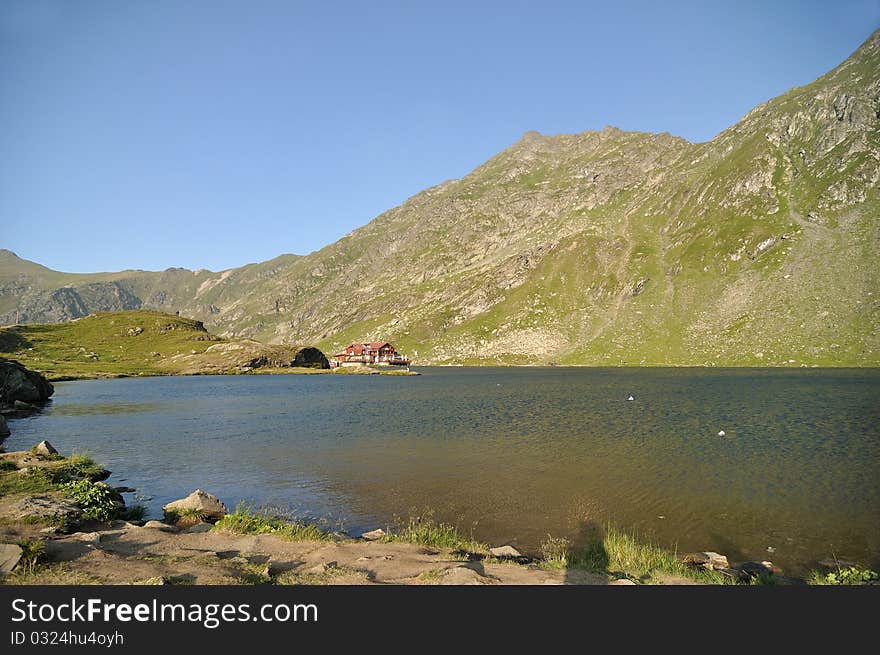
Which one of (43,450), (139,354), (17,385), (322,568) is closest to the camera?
(322,568)

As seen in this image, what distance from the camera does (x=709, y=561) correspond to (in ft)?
57.1

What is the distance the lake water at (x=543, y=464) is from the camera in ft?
71.1

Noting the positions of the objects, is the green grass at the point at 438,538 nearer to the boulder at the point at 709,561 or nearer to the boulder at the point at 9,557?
the boulder at the point at 709,561

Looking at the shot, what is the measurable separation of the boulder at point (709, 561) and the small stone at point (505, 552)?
6.28 metres

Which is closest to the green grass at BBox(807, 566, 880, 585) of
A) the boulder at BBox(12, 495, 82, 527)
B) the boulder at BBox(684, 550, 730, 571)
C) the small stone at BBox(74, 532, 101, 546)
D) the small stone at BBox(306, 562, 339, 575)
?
the boulder at BBox(684, 550, 730, 571)

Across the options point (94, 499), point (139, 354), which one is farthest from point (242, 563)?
point (139, 354)

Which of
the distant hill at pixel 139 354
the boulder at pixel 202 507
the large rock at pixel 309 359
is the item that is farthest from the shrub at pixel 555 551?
the large rock at pixel 309 359

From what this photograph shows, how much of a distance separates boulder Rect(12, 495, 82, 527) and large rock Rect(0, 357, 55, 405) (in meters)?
62.7

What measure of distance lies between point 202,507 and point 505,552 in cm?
1449

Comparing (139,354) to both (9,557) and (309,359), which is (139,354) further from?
(9,557)

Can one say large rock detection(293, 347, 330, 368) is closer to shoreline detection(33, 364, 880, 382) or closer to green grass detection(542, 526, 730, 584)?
shoreline detection(33, 364, 880, 382)
